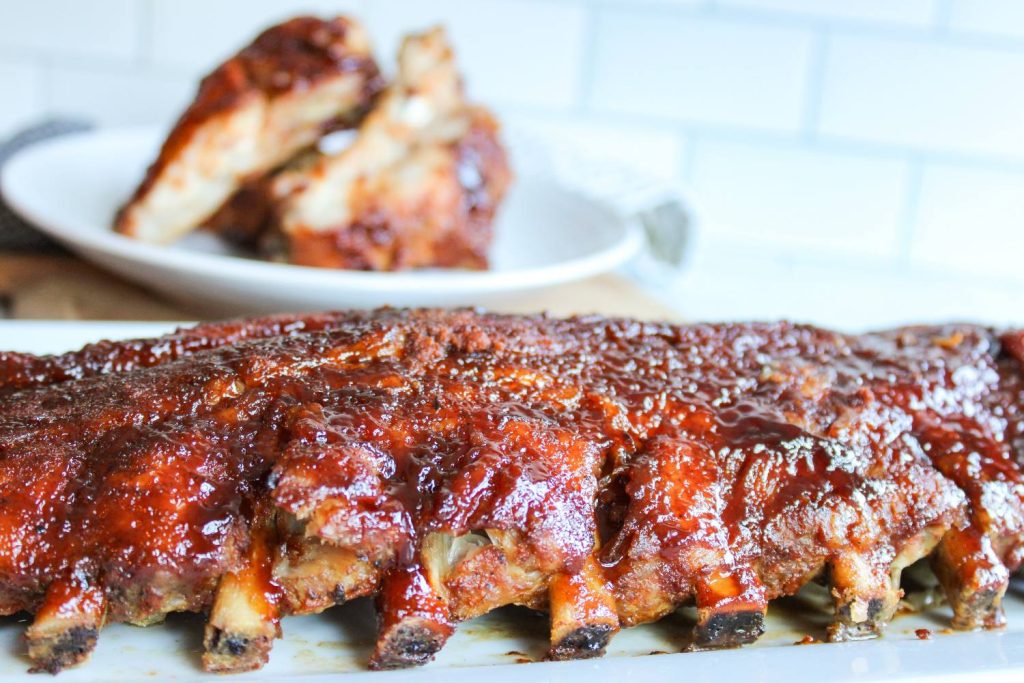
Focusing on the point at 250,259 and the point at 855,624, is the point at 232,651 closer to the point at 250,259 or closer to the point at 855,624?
the point at 855,624

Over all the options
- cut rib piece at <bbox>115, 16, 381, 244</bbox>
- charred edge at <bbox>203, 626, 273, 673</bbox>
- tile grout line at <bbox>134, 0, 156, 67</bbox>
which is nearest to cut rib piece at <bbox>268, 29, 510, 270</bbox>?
cut rib piece at <bbox>115, 16, 381, 244</bbox>

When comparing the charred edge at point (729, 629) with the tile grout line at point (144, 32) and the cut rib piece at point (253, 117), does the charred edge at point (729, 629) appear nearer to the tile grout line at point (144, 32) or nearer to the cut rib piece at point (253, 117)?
the cut rib piece at point (253, 117)

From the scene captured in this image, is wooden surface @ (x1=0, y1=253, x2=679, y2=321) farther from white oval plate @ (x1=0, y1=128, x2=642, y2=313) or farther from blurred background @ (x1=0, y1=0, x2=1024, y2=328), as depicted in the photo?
blurred background @ (x1=0, y1=0, x2=1024, y2=328)

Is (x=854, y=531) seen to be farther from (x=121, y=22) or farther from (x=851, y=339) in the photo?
(x=121, y=22)

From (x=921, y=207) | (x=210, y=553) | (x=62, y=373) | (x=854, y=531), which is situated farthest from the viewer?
(x=921, y=207)

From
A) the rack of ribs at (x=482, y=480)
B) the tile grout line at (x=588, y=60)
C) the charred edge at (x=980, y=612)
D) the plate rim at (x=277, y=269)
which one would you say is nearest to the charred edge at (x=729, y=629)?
the rack of ribs at (x=482, y=480)

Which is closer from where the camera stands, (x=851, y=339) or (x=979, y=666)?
(x=979, y=666)

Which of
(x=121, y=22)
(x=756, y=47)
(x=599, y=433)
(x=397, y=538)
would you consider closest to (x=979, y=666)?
(x=599, y=433)
